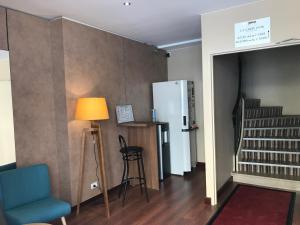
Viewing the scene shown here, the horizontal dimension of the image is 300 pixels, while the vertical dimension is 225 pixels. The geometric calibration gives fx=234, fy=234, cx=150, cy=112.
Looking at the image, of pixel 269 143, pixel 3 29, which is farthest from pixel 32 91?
pixel 269 143

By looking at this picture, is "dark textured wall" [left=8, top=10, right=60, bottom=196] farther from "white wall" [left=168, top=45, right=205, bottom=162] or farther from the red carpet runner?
"white wall" [left=168, top=45, right=205, bottom=162]

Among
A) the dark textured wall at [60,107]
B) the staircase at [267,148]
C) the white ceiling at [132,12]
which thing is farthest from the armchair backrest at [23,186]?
A: the staircase at [267,148]

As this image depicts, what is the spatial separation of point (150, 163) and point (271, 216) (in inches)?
74.5

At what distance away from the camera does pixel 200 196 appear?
3.60m

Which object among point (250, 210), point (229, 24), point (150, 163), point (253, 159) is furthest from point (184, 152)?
point (229, 24)

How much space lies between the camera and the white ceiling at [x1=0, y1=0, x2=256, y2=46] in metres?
2.72

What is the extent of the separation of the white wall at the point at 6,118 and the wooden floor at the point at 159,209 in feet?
3.53

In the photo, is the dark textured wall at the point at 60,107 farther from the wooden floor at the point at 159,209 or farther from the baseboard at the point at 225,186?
the baseboard at the point at 225,186

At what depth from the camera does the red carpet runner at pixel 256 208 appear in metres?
2.83

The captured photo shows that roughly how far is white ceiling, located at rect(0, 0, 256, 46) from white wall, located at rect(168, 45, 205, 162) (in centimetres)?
110

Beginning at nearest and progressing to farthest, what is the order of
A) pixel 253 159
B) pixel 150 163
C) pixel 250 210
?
→ pixel 250 210
pixel 150 163
pixel 253 159

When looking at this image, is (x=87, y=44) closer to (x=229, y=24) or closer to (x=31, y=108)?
(x=31, y=108)

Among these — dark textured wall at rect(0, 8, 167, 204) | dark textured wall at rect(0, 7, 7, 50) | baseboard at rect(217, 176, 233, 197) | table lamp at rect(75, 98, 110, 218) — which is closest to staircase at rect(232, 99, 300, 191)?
baseboard at rect(217, 176, 233, 197)

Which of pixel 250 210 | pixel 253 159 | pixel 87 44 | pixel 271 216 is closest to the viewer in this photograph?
pixel 271 216
